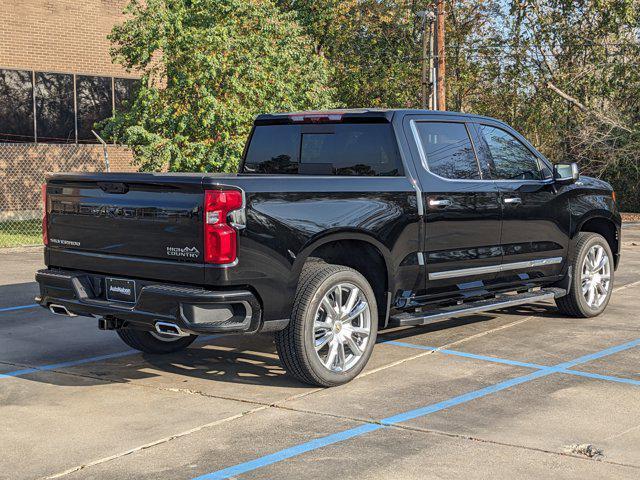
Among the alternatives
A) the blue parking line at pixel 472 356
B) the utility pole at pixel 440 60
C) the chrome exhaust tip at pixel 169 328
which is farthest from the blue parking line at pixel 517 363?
the utility pole at pixel 440 60

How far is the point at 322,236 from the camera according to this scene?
6.81 metres

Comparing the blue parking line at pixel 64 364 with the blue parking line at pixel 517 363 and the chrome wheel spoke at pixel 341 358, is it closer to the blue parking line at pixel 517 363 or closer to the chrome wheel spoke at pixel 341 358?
the chrome wheel spoke at pixel 341 358

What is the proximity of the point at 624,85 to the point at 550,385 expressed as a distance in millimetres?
22733

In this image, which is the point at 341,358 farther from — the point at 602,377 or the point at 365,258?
the point at 602,377

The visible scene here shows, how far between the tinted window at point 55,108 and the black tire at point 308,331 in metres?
18.6

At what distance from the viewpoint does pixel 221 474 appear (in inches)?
197

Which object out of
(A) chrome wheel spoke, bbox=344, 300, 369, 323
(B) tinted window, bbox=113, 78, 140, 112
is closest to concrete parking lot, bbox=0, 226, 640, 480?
(A) chrome wheel spoke, bbox=344, 300, 369, 323

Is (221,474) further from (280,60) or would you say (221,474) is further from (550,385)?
(280,60)

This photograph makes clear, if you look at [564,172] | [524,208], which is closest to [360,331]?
[524,208]

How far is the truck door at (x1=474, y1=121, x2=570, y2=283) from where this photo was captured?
854 centimetres

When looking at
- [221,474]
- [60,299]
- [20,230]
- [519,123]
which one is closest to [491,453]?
[221,474]

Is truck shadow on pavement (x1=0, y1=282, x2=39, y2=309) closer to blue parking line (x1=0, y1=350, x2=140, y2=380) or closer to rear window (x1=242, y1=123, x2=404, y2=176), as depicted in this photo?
blue parking line (x1=0, y1=350, x2=140, y2=380)

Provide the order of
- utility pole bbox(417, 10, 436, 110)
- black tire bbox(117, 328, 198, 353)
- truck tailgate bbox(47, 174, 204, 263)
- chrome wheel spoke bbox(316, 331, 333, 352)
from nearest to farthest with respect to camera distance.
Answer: truck tailgate bbox(47, 174, 204, 263) < chrome wheel spoke bbox(316, 331, 333, 352) < black tire bbox(117, 328, 198, 353) < utility pole bbox(417, 10, 436, 110)

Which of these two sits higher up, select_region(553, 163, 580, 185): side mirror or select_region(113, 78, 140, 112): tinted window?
select_region(113, 78, 140, 112): tinted window
